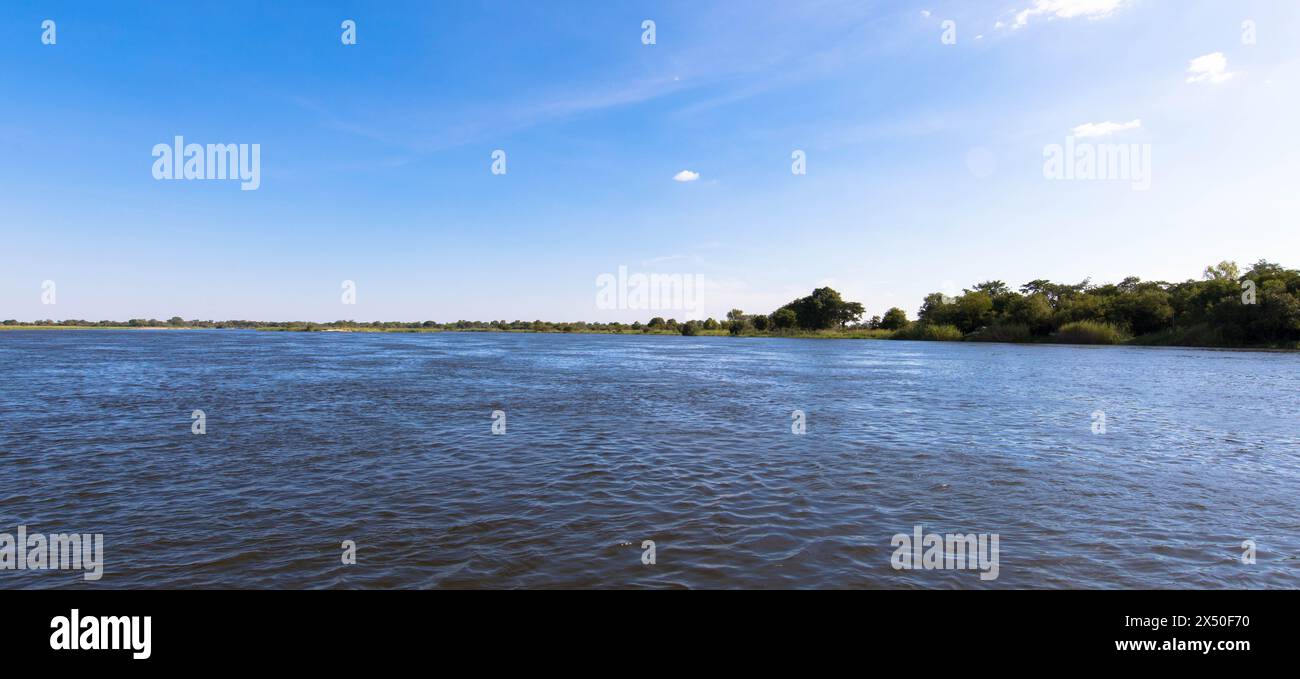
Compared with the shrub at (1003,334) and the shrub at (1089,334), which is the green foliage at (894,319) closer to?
the shrub at (1003,334)

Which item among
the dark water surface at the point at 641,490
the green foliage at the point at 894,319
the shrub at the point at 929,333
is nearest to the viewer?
the dark water surface at the point at 641,490

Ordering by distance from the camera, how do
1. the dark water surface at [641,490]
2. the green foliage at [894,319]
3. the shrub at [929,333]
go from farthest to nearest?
the green foliage at [894,319], the shrub at [929,333], the dark water surface at [641,490]

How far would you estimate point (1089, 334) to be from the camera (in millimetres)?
108250

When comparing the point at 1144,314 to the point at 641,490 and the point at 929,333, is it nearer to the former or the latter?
the point at 929,333

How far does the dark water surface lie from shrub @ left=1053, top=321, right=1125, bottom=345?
98.8 metres

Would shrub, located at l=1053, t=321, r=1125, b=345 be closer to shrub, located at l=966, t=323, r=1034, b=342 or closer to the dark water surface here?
shrub, located at l=966, t=323, r=1034, b=342

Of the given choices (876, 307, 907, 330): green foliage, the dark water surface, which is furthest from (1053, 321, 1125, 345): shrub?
the dark water surface

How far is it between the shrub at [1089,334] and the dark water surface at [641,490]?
98771mm

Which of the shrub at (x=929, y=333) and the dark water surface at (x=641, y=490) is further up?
the shrub at (x=929, y=333)

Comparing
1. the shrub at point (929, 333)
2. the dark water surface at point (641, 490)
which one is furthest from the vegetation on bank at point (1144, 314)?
the dark water surface at point (641, 490)

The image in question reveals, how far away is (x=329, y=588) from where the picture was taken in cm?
739

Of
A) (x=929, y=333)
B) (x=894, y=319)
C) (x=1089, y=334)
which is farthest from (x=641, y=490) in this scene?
(x=894, y=319)

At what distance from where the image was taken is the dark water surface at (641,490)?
8.16 metres
